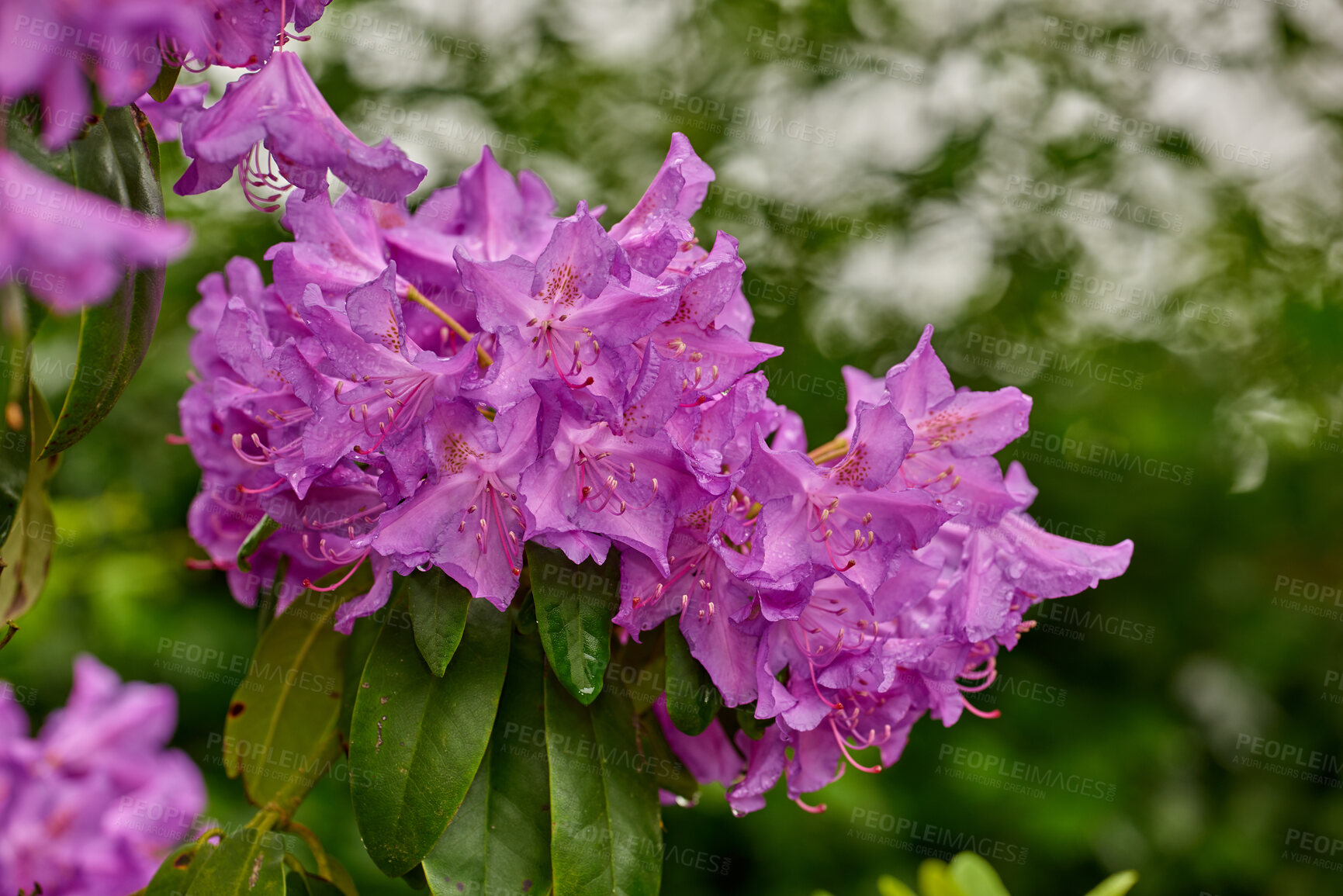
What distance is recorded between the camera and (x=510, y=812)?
0.97 meters

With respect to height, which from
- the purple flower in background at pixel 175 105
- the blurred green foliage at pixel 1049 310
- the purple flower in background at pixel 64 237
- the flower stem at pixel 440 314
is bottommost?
the blurred green foliage at pixel 1049 310

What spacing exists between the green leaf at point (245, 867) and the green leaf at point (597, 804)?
10.5 inches

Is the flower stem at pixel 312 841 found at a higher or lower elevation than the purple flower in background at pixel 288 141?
lower

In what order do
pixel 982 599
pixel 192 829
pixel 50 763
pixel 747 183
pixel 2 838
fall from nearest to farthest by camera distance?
pixel 982 599
pixel 2 838
pixel 50 763
pixel 192 829
pixel 747 183

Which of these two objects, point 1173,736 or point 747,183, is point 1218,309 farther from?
point 747,183

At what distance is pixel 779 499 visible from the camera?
0.88 metres

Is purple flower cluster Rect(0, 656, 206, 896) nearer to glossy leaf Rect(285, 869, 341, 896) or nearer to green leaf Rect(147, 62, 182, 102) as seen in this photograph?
glossy leaf Rect(285, 869, 341, 896)

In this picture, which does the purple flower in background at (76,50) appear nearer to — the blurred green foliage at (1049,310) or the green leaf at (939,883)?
the green leaf at (939,883)

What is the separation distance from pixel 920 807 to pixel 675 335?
216cm

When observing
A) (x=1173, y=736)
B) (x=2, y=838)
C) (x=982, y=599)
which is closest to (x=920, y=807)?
(x=1173, y=736)

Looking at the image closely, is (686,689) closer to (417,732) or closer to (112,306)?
(417,732)

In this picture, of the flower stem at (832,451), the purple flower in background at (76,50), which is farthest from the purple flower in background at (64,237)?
the flower stem at (832,451)

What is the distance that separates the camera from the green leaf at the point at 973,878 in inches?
54.1

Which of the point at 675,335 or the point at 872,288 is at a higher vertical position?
the point at 675,335
